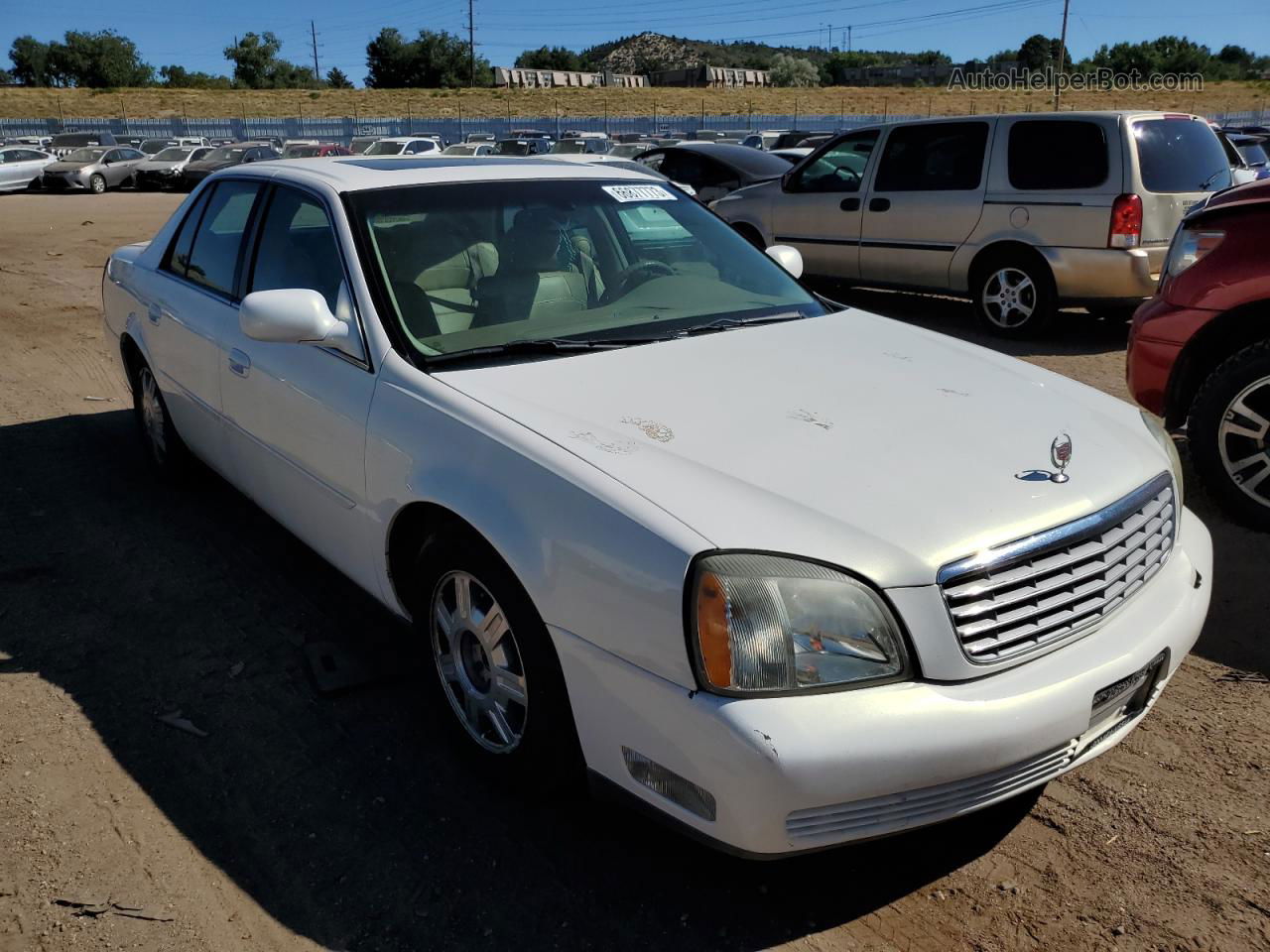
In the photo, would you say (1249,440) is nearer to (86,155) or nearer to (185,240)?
(185,240)

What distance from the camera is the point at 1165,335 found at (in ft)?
16.4

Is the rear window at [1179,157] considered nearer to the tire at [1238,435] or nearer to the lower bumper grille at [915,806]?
the tire at [1238,435]

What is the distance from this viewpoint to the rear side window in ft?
27.0

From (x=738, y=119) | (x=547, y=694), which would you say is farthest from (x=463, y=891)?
(x=738, y=119)

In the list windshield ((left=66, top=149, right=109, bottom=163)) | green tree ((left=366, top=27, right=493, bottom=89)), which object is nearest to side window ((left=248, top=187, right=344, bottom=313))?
windshield ((left=66, top=149, right=109, bottom=163))

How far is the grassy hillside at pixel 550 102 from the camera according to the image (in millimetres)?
61094

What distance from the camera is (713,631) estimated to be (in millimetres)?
2172

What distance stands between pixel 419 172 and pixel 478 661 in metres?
1.85

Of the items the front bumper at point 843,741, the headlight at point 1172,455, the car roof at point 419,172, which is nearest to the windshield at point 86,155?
the car roof at point 419,172

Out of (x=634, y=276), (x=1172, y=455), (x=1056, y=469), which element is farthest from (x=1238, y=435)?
(x=634, y=276)

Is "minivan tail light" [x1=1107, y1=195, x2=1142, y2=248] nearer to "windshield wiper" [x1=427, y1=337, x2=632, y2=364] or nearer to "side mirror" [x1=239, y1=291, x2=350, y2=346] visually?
"windshield wiper" [x1=427, y1=337, x2=632, y2=364]

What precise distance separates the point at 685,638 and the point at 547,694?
0.54m

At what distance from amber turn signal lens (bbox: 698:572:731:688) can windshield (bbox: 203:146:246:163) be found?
3133cm

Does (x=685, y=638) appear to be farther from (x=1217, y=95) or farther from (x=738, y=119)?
(x=1217, y=95)
